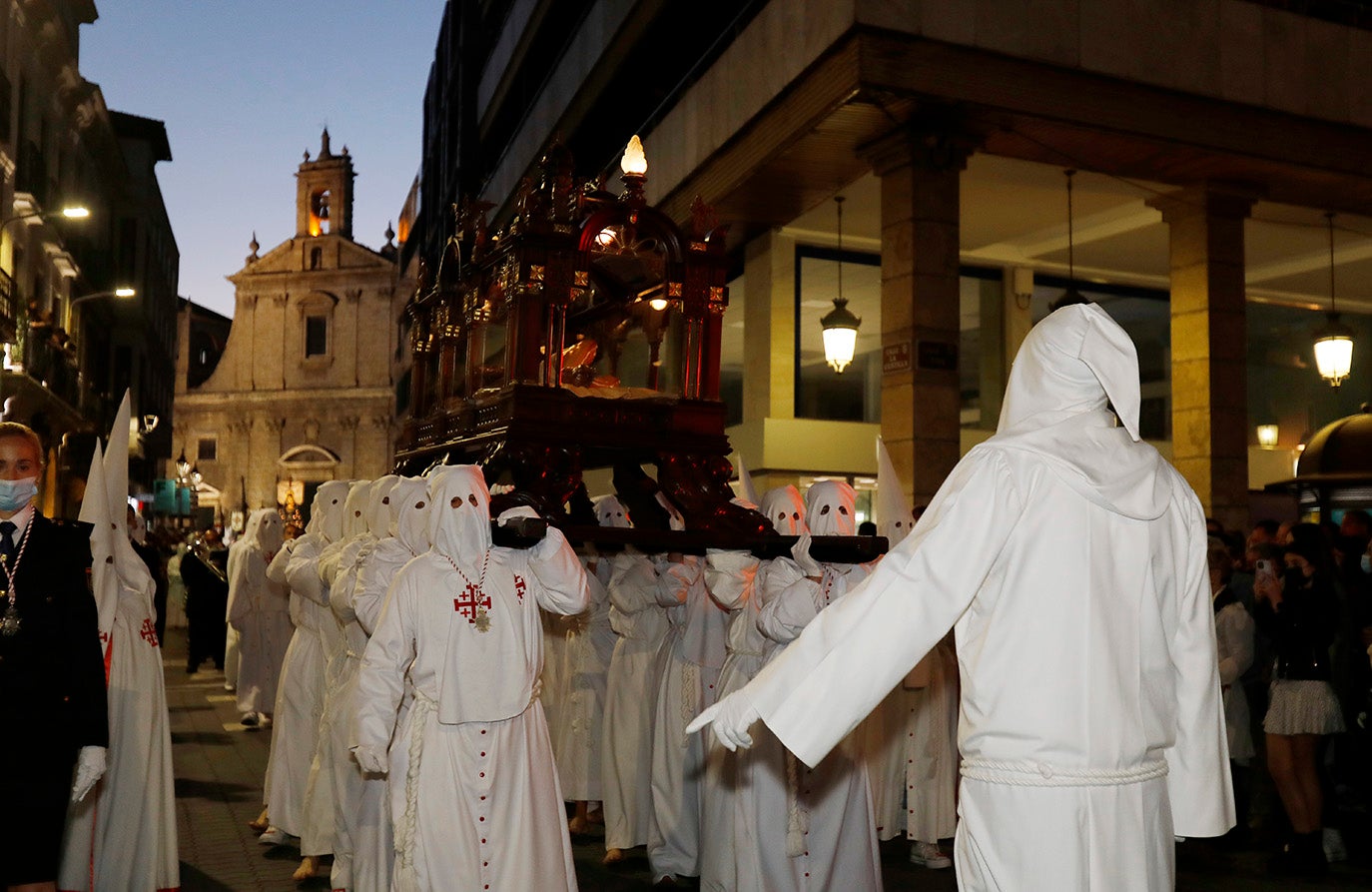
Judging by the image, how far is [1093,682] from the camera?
3.19m

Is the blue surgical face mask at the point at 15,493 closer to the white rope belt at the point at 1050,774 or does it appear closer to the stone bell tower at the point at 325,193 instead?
the white rope belt at the point at 1050,774

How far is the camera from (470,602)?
534cm

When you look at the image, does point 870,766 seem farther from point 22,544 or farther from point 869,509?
point 869,509

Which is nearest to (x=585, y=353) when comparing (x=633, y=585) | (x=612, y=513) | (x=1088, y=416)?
(x=612, y=513)

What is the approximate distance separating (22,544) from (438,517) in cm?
154

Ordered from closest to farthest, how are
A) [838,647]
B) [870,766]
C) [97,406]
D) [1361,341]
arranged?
[838,647], [870,766], [1361,341], [97,406]

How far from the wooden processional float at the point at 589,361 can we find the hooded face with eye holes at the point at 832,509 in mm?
242

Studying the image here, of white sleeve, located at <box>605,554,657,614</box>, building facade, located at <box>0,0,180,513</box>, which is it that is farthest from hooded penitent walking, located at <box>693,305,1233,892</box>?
building facade, located at <box>0,0,180,513</box>

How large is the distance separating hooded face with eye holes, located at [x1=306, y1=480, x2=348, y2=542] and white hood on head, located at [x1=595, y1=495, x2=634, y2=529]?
5.42 feet

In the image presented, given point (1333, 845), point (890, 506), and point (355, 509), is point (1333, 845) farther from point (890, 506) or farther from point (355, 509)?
point (355, 509)

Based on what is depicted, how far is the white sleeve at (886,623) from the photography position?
3.14 meters

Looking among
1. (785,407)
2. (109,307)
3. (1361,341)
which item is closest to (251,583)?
(785,407)

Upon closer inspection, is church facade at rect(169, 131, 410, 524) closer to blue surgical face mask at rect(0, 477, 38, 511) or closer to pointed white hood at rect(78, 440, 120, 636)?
pointed white hood at rect(78, 440, 120, 636)

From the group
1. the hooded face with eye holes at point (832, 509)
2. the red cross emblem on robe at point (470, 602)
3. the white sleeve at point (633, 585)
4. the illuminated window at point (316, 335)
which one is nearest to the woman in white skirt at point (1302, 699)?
the hooded face with eye holes at point (832, 509)
